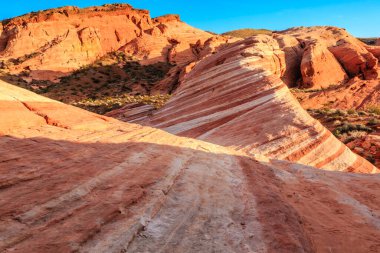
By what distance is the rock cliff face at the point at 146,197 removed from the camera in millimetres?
3658

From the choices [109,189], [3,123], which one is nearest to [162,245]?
[109,189]

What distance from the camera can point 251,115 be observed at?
43.4ft

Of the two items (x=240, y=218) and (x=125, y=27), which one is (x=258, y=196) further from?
(x=125, y=27)

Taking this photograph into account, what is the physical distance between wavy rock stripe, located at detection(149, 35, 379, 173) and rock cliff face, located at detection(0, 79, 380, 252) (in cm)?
357

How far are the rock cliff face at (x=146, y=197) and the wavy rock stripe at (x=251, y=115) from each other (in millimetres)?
3571

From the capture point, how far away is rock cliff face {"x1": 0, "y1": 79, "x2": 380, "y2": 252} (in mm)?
3658

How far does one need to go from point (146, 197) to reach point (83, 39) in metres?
61.8

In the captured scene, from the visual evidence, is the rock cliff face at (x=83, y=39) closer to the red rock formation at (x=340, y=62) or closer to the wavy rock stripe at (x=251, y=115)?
the red rock formation at (x=340, y=62)

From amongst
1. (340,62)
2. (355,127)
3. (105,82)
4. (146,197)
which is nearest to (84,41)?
(105,82)

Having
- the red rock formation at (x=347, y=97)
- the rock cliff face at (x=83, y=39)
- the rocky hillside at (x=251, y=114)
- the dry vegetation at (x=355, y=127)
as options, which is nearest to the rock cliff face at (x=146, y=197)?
the rocky hillside at (x=251, y=114)

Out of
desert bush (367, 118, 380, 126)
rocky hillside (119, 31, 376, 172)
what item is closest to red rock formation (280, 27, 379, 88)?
desert bush (367, 118, 380, 126)

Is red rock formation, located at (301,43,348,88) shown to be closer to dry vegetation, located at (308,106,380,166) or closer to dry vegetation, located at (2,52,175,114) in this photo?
dry vegetation, located at (308,106,380,166)

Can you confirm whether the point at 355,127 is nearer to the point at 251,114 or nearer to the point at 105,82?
the point at 251,114

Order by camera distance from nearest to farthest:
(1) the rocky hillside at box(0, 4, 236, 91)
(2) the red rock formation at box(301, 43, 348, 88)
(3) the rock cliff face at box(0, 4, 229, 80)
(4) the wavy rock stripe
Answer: (4) the wavy rock stripe → (2) the red rock formation at box(301, 43, 348, 88) → (1) the rocky hillside at box(0, 4, 236, 91) → (3) the rock cliff face at box(0, 4, 229, 80)
